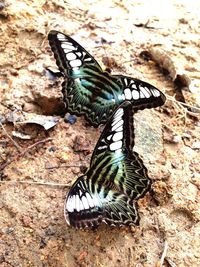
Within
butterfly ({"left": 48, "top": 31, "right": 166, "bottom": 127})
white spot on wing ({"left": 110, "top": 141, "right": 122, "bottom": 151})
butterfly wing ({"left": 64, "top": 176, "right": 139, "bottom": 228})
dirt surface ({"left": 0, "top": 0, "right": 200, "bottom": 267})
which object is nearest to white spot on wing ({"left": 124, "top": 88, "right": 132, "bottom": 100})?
butterfly ({"left": 48, "top": 31, "right": 166, "bottom": 127})

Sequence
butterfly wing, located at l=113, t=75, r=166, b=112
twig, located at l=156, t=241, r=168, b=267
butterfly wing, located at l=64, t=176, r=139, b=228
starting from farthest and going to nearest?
1. butterfly wing, located at l=113, t=75, r=166, b=112
2. twig, located at l=156, t=241, r=168, b=267
3. butterfly wing, located at l=64, t=176, r=139, b=228

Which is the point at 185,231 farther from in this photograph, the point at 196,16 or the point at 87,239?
the point at 196,16

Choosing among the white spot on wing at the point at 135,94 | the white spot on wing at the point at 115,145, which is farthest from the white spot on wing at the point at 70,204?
the white spot on wing at the point at 135,94

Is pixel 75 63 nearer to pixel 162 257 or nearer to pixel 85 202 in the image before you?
pixel 85 202

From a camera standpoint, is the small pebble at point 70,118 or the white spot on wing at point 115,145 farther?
the small pebble at point 70,118

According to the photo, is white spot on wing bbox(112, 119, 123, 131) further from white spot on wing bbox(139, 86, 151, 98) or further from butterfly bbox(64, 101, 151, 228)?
white spot on wing bbox(139, 86, 151, 98)

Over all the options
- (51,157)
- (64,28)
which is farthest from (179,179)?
(64,28)

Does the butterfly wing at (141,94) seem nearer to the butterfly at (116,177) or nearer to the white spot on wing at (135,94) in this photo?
the white spot on wing at (135,94)
